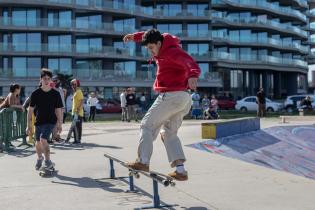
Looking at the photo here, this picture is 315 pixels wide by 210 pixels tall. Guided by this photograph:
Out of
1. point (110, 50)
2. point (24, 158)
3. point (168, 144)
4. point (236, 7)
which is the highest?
point (236, 7)

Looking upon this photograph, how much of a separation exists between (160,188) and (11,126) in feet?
24.9

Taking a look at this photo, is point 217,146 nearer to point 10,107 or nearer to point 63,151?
point 63,151

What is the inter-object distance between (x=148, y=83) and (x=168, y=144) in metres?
55.3

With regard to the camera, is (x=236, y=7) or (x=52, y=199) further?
→ (x=236, y=7)

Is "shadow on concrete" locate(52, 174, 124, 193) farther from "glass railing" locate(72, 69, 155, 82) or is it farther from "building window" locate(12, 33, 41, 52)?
"building window" locate(12, 33, 41, 52)

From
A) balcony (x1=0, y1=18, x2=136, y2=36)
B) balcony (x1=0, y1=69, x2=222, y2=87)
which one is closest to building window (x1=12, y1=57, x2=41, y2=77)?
balcony (x1=0, y1=69, x2=222, y2=87)

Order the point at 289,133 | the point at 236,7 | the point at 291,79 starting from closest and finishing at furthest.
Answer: the point at 289,133 < the point at 236,7 < the point at 291,79

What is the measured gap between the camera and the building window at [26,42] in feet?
187

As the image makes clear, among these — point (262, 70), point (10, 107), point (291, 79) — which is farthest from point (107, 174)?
point (291, 79)

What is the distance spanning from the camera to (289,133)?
17594mm

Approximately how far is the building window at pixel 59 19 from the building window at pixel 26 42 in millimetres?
2031

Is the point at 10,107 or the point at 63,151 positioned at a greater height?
the point at 10,107

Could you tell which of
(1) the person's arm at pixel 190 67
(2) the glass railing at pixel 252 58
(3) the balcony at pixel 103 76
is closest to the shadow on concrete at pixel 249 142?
(1) the person's arm at pixel 190 67

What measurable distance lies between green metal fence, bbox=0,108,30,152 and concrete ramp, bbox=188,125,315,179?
4684 mm
